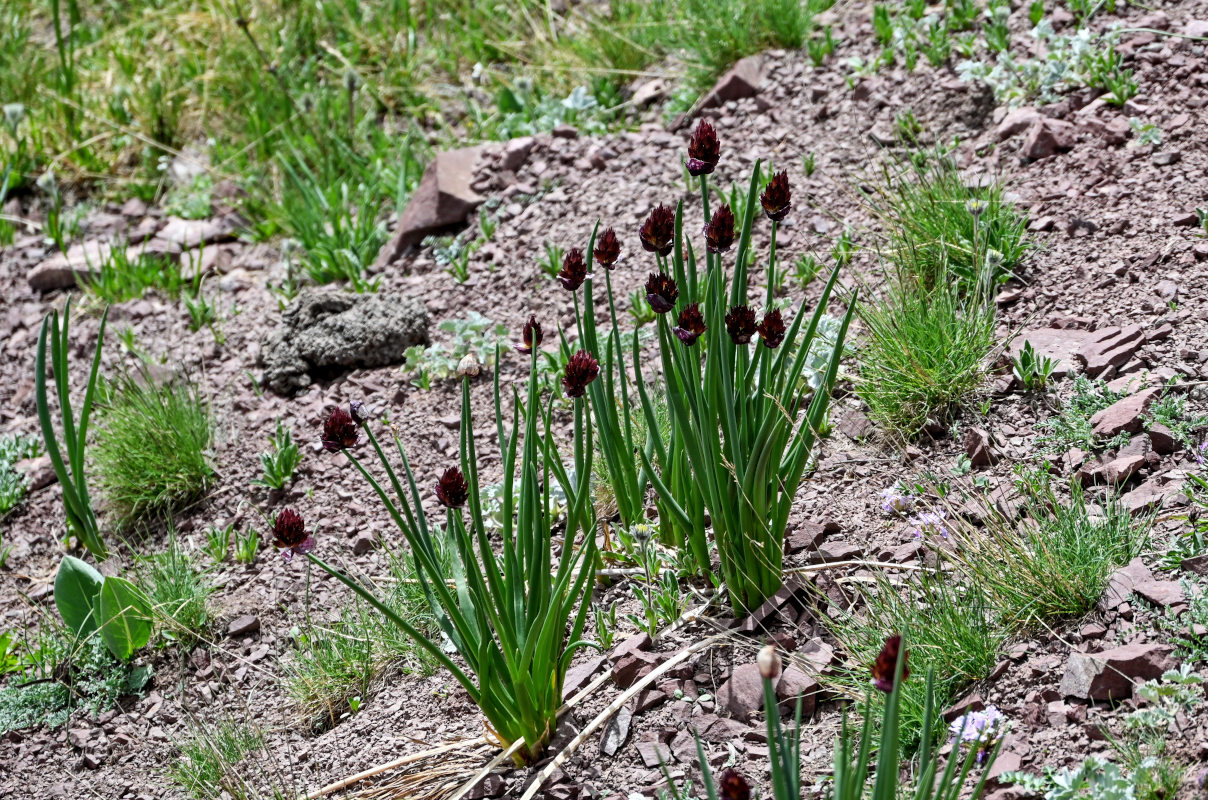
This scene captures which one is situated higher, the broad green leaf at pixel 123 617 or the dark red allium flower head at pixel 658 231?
Answer: the dark red allium flower head at pixel 658 231

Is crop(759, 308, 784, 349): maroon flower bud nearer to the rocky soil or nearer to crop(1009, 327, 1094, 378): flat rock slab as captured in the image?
the rocky soil

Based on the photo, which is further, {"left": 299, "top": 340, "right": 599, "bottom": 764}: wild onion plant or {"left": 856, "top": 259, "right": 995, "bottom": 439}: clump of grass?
{"left": 856, "top": 259, "right": 995, "bottom": 439}: clump of grass

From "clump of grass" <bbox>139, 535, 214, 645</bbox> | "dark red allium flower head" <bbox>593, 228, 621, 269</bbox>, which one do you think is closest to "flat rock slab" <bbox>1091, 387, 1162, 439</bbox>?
"dark red allium flower head" <bbox>593, 228, 621, 269</bbox>

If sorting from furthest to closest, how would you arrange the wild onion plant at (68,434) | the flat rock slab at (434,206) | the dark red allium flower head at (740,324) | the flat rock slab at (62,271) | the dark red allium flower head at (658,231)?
the flat rock slab at (62,271)
the flat rock slab at (434,206)
the wild onion plant at (68,434)
the dark red allium flower head at (658,231)
the dark red allium flower head at (740,324)

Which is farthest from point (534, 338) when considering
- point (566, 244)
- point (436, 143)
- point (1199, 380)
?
point (436, 143)

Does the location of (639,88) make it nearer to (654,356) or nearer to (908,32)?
(908,32)

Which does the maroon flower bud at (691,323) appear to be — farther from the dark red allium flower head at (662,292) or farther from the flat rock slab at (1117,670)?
the flat rock slab at (1117,670)

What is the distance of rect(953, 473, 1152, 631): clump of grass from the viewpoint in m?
2.04

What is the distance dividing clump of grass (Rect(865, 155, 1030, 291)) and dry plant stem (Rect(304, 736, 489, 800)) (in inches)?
65.0

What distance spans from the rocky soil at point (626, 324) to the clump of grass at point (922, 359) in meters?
0.07

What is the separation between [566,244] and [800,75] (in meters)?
1.18

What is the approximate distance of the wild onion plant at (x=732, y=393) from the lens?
79.1 inches

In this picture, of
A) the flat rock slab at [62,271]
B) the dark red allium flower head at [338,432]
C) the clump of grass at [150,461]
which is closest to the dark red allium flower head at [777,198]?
the dark red allium flower head at [338,432]

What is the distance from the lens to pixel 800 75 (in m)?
4.22
